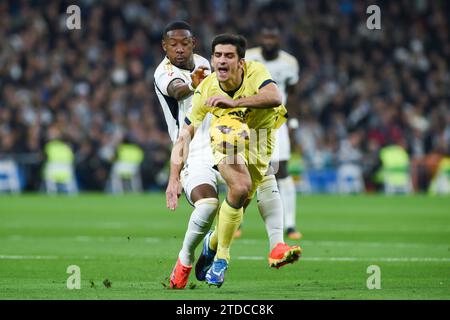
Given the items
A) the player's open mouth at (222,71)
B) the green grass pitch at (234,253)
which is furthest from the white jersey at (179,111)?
the green grass pitch at (234,253)

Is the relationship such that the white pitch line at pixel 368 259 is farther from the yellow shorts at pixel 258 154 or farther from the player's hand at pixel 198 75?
the player's hand at pixel 198 75

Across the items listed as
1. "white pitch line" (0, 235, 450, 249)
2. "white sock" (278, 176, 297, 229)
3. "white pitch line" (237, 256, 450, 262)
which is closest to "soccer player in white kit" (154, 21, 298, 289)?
"white pitch line" (237, 256, 450, 262)

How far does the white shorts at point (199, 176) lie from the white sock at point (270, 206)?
42cm

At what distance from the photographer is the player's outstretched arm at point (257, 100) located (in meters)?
7.96

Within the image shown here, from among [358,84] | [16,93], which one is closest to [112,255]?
[16,93]

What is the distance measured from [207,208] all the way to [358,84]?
2269 cm

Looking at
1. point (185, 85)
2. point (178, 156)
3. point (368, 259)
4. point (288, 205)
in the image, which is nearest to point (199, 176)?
point (178, 156)

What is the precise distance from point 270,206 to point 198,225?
0.74 metres

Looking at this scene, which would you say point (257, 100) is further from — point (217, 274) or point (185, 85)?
point (217, 274)

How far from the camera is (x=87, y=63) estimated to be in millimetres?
30125

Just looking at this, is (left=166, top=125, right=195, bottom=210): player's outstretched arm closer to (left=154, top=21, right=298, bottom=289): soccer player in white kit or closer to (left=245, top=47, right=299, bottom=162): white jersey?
(left=154, top=21, right=298, bottom=289): soccer player in white kit

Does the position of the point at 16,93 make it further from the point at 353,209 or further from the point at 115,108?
the point at 353,209

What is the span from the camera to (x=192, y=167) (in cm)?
891

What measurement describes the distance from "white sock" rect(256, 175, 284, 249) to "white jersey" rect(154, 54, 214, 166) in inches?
20.7
